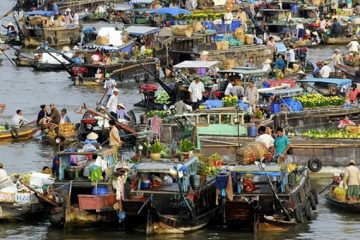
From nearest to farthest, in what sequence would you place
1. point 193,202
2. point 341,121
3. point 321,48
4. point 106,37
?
point 193,202 → point 341,121 → point 106,37 → point 321,48

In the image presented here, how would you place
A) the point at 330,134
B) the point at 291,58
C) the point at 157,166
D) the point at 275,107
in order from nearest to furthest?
the point at 157,166
the point at 330,134
the point at 275,107
the point at 291,58

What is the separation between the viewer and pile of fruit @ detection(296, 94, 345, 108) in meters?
44.8

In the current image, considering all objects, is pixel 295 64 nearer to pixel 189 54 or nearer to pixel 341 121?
pixel 189 54

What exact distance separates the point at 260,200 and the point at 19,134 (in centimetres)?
1479

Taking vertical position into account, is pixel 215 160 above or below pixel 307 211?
above

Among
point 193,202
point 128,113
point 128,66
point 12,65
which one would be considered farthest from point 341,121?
point 12,65

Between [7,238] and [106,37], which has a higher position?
[106,37]

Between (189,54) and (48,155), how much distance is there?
16058 mm

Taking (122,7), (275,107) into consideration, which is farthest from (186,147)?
(122,7)

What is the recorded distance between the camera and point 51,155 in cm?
4478

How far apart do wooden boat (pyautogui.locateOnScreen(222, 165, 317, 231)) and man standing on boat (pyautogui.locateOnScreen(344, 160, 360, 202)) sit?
1.84 m

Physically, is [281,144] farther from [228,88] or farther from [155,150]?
[228,88]

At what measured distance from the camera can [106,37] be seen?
60.1 metres

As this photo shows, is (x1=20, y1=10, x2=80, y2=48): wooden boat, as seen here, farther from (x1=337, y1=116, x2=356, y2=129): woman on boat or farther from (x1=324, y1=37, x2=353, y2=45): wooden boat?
(x1=337, y1=116, x2=356, y2=129): woman on boat
